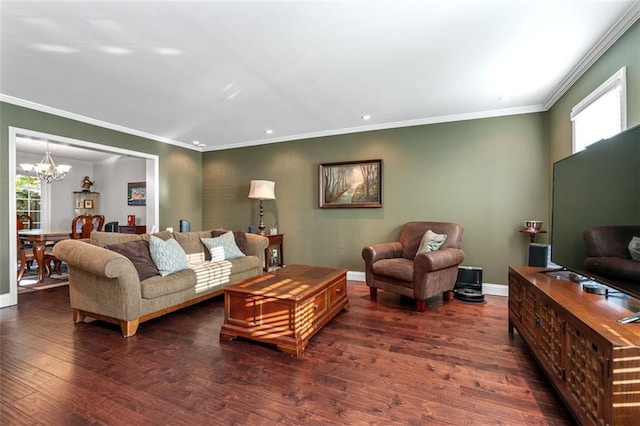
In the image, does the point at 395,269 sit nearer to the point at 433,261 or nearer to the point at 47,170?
the point at 433,261

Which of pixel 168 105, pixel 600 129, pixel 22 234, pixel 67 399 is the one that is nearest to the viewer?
pixel 67 399

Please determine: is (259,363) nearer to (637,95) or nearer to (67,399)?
(67,399)

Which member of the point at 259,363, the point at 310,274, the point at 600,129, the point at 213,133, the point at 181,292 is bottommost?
the point at 259,363

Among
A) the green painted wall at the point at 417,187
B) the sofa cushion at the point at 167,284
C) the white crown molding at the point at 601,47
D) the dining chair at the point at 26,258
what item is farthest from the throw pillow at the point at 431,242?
the dining chair at the point at 26,258

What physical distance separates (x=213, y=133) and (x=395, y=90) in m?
3.12

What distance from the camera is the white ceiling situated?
75.5 inches

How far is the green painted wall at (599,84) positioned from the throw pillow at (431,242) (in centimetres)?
157

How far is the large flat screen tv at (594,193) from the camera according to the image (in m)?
1.40

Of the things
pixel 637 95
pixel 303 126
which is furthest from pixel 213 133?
pixel 637 95

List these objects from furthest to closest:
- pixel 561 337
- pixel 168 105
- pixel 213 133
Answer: pixel 213 133 < pixel 168 105 < pixel 561 337

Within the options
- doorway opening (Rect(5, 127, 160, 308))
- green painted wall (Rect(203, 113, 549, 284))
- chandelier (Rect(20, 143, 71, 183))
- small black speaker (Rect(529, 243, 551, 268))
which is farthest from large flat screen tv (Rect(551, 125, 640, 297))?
chandelier (Rect(20, 143, 71, 183))

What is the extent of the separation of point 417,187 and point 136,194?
6366mm

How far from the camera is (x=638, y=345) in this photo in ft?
3.43

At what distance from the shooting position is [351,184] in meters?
4.53
